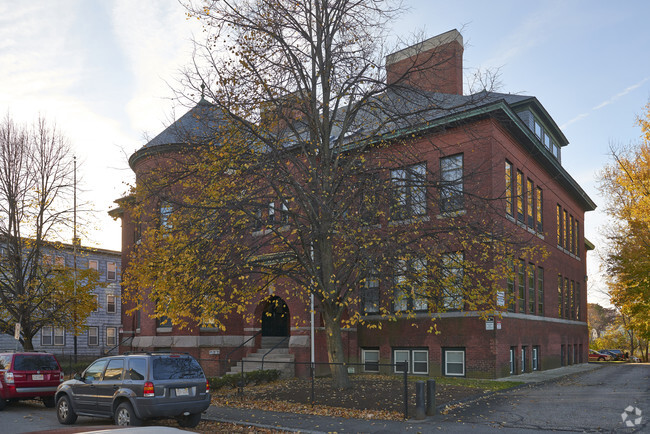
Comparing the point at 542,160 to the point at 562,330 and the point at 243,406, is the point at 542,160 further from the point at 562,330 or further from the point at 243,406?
the point at 243,406

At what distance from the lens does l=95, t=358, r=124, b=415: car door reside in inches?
515

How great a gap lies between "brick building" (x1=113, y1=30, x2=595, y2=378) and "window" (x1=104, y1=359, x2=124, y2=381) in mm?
6504

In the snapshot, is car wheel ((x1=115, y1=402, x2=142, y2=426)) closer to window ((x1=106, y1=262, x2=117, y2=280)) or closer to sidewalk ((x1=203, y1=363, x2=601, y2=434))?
sidewalk ((x1=203, y1=363, x2=601, y2=434))

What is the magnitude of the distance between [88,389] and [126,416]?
175 centimetres

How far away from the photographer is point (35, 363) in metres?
17.5

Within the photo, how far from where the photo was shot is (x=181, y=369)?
43.3 ft

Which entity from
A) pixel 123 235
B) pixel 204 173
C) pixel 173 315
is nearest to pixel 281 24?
pixel 204 173

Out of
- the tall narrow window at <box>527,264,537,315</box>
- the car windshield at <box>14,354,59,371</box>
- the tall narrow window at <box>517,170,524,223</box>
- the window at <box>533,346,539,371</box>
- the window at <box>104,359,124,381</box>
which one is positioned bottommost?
the window at <box>533,346,539,371</box>

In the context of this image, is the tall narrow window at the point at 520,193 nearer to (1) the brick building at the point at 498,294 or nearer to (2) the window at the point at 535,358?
(1) the brick building at the point at 498,294

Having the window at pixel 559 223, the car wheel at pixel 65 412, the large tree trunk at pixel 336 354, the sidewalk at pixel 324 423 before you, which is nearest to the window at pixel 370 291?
the large tree trunk at pixel 336 354

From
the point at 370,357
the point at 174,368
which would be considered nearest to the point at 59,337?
the point at 370,357

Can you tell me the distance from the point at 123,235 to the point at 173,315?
67.9 ft

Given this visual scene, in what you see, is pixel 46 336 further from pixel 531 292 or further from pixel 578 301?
pixel 578 301

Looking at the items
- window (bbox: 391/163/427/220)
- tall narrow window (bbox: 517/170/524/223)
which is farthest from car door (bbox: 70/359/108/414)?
Answer: tall narrow window (bbox: 517/170/524/223)
